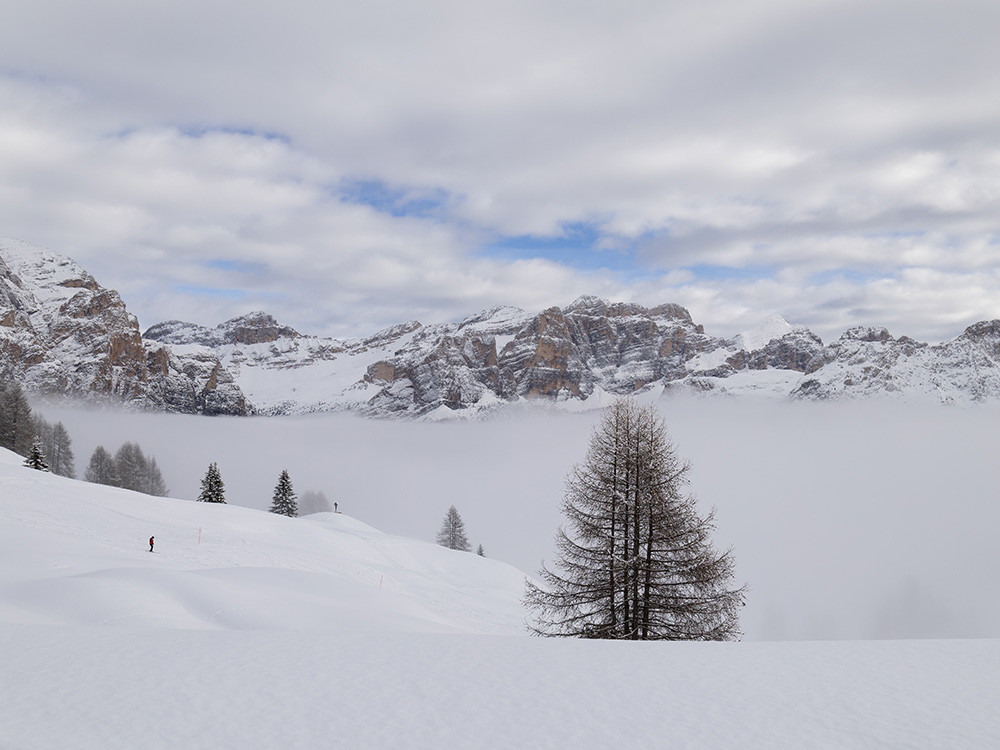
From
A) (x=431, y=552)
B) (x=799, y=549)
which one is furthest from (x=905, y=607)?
(x=431, y=552)

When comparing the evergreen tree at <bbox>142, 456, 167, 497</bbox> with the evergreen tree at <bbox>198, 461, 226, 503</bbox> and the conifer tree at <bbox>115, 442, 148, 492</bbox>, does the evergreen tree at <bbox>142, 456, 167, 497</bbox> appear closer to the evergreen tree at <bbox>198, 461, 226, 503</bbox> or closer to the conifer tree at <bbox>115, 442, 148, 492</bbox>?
the conifer tree at <bbox>115, 442, 148, 492</bbox>

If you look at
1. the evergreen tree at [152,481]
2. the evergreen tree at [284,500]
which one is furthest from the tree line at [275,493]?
the evergreen tree at [152,481]

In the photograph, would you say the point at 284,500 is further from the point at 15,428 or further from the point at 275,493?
the point at 15,428

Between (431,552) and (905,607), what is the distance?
421 feet

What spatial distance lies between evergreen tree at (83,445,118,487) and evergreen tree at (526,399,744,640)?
250 ft

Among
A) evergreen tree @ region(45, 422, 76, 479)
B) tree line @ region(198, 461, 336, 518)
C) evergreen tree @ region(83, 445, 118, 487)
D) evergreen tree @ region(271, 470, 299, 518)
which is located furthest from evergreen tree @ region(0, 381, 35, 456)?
evergreen tree @ region(271, 470, 299, 518)

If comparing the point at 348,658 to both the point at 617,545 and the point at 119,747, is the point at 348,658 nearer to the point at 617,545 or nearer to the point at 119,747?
the point at 119,747

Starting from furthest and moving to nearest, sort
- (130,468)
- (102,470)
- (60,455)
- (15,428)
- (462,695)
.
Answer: (130,468), (60,455), (102,470), (15,428), (462,695)

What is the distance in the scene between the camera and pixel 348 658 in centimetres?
668

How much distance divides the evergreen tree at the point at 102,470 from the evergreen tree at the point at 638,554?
76300mm

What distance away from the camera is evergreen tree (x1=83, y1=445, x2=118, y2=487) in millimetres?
73875

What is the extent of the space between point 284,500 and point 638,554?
51.0 metres

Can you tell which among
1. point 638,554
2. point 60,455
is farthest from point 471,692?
point 60,455

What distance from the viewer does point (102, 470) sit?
245ft
